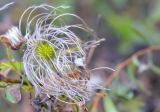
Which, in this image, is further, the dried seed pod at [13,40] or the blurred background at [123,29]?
the blurred background at [123,29]

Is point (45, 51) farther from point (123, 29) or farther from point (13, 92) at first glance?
point (123, 29)

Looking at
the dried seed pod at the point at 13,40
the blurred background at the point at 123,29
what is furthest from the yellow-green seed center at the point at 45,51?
the blurred background at the point at 123,29

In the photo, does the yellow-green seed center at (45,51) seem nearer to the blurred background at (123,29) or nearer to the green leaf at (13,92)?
the green leaf at (13,92)

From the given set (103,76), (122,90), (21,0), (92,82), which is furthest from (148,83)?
(92,82)

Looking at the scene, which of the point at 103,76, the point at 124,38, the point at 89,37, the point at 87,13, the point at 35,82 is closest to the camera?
the point at 35,82

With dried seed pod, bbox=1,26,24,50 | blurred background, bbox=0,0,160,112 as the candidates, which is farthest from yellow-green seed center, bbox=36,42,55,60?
blurred background, bbox=0,0,160,112

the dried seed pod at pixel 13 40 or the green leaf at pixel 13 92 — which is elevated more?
the dried seed pod at pixel 13 40

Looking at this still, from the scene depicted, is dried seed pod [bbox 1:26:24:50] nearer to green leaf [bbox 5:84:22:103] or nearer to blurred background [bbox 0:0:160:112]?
green leaf [bbox 5:84:22:103]

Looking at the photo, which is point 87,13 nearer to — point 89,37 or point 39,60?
point 89,37

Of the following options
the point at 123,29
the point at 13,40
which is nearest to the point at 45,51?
the point at 13,40
